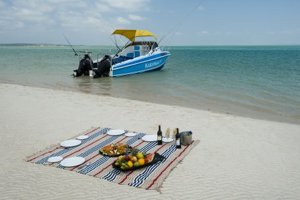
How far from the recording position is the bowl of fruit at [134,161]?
538 cm

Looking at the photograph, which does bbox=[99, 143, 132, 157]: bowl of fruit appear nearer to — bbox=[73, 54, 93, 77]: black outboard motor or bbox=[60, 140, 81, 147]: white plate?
bbox=[60, 140, 81, 147]: white plate

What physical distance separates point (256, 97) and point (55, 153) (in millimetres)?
12225

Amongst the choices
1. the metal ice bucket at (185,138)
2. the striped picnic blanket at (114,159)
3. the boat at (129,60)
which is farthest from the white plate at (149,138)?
the boat at (129,60)

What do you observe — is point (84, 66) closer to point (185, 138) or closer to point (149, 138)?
point (149, 138)

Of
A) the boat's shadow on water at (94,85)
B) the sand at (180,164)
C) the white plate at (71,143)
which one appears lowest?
the sand at (180,164)

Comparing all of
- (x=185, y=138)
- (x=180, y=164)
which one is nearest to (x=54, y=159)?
(x=180, y=164)

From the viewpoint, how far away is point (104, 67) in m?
22.3

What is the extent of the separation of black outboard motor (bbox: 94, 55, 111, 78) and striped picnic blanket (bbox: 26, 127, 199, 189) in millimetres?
15067

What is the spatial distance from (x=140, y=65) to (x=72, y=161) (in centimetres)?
1858

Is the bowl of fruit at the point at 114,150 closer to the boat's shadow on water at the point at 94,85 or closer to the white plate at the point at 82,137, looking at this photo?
the white plate at the point at 82,137

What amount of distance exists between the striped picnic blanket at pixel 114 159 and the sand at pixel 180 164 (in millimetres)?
148

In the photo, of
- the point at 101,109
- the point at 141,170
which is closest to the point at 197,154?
the point at 141,170

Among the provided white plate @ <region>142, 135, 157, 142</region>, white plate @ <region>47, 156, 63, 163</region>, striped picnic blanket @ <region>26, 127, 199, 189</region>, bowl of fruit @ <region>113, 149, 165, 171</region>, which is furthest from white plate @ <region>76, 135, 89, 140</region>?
bowl of fruit @ <region>113, 149, 165, 171</region>

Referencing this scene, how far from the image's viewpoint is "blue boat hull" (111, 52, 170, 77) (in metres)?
22.3
